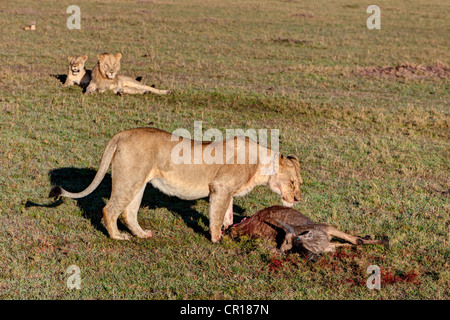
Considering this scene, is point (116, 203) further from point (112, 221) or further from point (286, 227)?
point (286, 227)

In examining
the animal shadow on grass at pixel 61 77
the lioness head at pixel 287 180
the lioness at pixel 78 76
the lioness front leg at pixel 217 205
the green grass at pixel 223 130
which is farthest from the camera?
the animal shadow on grass at pixel 61 77

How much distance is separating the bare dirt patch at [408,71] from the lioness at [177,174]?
12854mm

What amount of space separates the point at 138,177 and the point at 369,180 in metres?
4.76

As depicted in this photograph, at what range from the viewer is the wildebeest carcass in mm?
6391

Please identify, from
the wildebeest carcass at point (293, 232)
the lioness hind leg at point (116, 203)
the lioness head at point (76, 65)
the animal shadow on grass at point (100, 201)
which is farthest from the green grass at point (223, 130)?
the lioness head at point (76, 65)

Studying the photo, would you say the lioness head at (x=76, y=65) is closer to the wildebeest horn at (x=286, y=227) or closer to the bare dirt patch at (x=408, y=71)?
the bare dirt patch at (x=408, y=71)

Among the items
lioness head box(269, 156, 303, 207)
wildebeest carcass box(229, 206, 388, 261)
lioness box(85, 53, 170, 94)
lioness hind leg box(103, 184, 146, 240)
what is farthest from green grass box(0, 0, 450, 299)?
lioness head box(269, 156, 303, 207)

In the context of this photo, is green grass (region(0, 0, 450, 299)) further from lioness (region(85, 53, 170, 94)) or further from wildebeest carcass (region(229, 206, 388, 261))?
lioness (region(85, 53, 170, 94))

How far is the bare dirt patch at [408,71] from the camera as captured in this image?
1891 cm

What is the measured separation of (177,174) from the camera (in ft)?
22.2

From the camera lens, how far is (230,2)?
41125 millimetres
